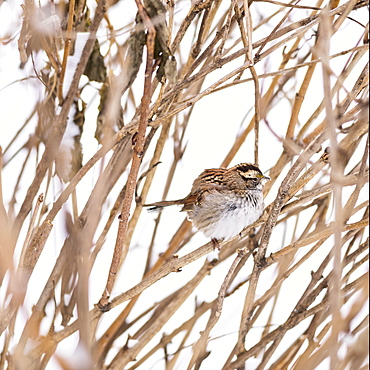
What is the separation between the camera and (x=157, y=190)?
3330mm

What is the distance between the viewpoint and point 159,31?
1.54m

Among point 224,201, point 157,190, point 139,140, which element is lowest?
point 139,140

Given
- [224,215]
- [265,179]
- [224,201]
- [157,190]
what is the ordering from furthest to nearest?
1. [157,190]
2. [224,201]
3. [224,215]
4. [265,179]

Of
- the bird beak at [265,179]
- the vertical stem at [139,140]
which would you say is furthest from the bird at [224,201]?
the vertical stem at [139,140]

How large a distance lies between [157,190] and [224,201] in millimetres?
587

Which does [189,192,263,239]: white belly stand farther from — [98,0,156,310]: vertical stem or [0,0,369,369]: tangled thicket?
[98,0,156,310]: vertical stem

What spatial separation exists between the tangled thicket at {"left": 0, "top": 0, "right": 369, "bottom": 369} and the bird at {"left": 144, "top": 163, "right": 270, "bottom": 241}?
93 millimetres

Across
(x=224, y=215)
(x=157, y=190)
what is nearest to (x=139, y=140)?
(x=224, y=215)

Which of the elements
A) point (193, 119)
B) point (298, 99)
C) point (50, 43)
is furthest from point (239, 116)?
point (50, 43)

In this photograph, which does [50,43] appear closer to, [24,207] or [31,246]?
[24,207]

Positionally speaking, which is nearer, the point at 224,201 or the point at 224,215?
the point at 224,215

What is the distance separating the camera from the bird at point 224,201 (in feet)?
8.63

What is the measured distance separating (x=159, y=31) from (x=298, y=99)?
975mm

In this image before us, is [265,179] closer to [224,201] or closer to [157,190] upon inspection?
[224,201]
